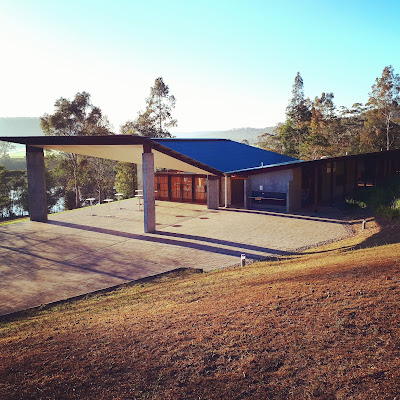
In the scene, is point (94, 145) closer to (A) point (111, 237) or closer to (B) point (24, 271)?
(A) point (111, 237)

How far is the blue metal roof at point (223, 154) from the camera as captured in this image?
21.0 m

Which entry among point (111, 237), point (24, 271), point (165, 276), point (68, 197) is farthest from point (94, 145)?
point (68, 197)

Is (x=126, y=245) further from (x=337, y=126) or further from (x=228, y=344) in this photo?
(x=337, y=126)

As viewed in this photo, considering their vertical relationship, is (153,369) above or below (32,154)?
below

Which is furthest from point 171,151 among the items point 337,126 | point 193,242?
point 337,126

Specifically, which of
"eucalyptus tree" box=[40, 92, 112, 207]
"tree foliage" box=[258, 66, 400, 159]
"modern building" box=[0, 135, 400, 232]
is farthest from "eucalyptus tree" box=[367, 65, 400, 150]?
"eucalyptus tree" box=[40, 92, 112, 207]

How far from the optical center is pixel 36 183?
19.2 meters

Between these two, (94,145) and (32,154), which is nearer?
(94,145)

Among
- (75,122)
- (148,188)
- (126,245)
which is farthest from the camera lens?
(75,122)

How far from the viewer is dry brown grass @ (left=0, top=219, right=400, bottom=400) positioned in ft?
13.3

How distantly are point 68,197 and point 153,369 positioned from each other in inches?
1578

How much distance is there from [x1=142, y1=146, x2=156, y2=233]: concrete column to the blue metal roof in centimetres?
450

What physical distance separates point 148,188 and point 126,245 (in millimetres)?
3067

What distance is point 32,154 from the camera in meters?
18.9
